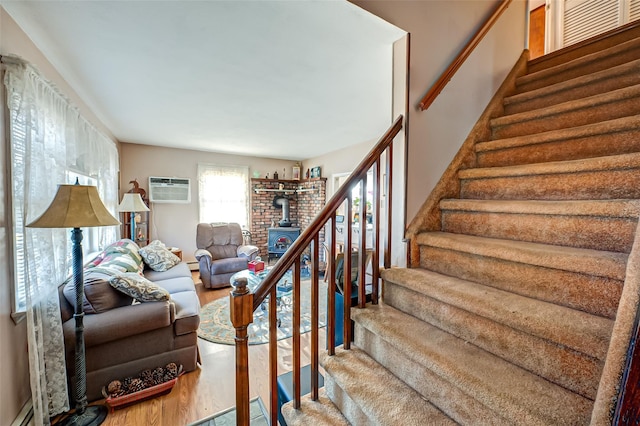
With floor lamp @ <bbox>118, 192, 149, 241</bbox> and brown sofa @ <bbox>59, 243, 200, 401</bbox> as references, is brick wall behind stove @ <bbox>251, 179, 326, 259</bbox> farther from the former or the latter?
brown sofa @ <bbox>59, 243, 200, 401</bbox>

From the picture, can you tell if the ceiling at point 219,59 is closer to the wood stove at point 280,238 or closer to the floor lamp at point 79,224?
the floor lamp at point 79,224

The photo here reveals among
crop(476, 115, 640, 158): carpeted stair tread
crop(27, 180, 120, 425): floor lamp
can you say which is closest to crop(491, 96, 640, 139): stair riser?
crop(476, 115, 640, 158): carpeted stair tread

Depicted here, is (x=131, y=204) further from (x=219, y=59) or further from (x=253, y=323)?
(x=219, y=59)

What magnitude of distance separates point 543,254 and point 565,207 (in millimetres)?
294

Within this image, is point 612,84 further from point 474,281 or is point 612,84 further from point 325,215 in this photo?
point 325,215

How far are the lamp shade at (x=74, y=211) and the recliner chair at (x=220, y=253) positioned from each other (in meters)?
2.69

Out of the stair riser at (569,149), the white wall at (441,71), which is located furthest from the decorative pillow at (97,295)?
the stair riser at (569,149)

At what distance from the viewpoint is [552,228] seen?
1302mm

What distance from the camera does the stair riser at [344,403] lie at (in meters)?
1.14

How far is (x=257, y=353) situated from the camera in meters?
2.46

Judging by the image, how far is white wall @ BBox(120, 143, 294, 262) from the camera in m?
4.77

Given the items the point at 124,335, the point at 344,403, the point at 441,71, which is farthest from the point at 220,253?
the point at 441,71

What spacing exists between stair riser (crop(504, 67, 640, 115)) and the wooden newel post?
2.45 m

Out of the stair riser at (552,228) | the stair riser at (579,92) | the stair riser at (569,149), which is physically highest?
the stair riser at (579,92)
